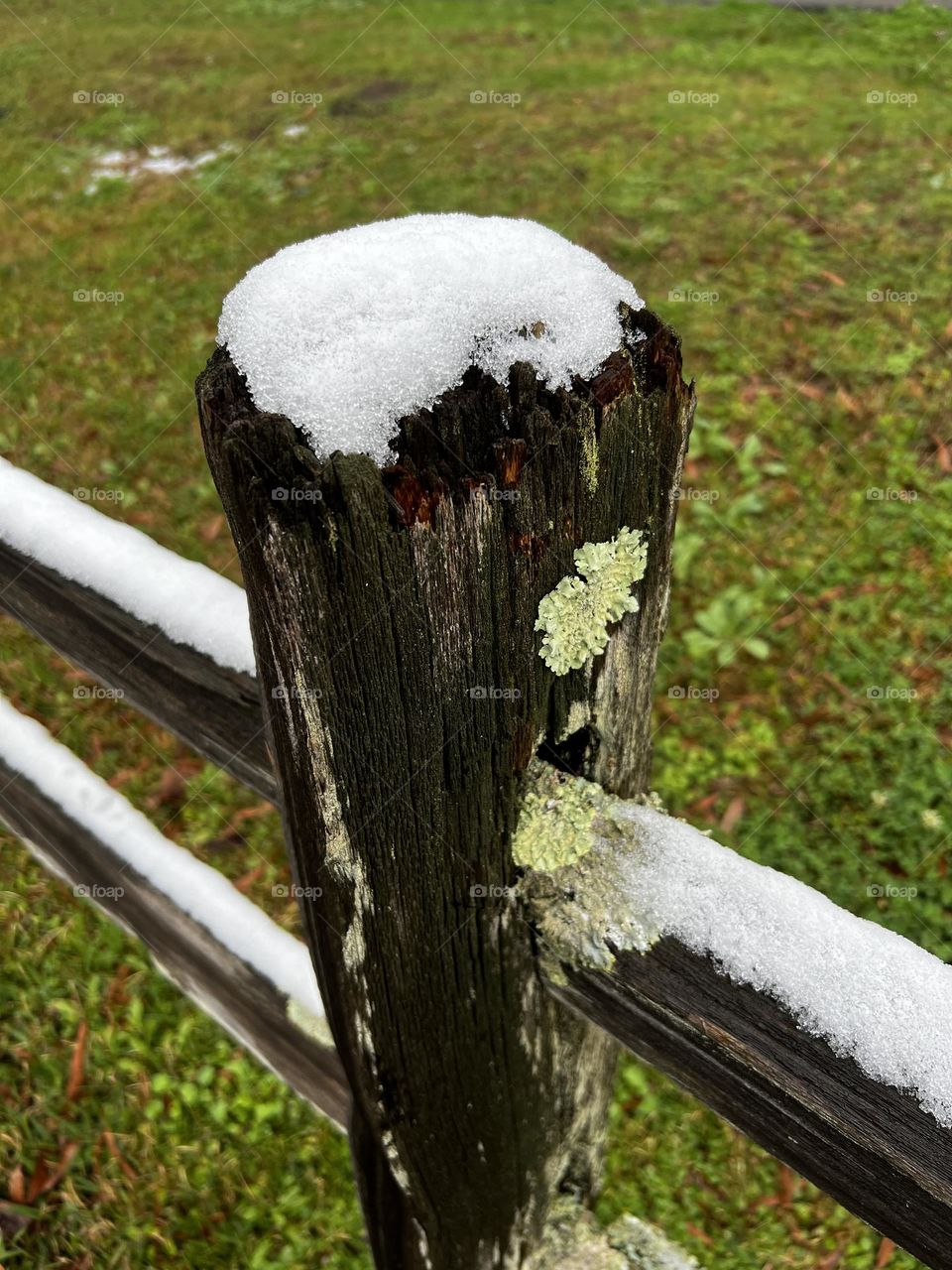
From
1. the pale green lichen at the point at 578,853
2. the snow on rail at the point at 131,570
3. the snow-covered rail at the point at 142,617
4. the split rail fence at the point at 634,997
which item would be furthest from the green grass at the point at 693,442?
the pale green lichen at the point at 578,853

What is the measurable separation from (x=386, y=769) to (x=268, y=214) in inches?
259

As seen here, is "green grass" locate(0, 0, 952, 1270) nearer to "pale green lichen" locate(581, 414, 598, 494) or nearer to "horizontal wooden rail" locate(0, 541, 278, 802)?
"horizontal wooden rail" locate(0, 541, 278, 802)

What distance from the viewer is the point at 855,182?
6.02 meters

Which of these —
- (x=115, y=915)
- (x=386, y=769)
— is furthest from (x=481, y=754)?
(x=115, y=915)

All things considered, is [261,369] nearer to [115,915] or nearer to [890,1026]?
[890,1026]
